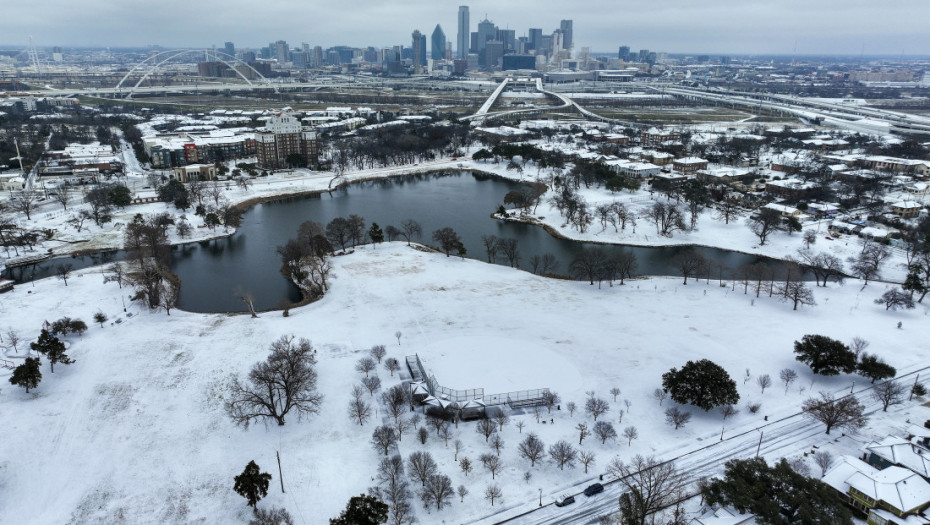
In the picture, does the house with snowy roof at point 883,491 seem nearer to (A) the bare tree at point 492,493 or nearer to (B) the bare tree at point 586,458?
(B) the bare tree at point 586,458

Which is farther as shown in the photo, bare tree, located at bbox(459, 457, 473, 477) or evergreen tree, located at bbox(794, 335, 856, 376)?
evergreen tree, located at bbox(794, 335, 856, 376)

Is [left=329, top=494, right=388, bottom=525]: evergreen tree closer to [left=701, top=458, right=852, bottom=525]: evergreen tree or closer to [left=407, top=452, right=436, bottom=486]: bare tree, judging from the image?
[left=407, top=452, right=436, bottom=486]: bare tree

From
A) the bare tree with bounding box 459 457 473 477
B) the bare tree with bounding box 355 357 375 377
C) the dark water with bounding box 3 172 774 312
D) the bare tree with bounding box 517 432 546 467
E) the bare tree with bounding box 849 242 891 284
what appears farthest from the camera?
the dark water with bounding box 3 172 774 312

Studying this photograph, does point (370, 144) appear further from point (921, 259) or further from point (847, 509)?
point (847, 509)

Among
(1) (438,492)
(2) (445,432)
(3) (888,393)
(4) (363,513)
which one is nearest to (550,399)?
(2) (445,432)

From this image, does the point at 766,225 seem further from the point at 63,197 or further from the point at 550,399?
the point at 63,197

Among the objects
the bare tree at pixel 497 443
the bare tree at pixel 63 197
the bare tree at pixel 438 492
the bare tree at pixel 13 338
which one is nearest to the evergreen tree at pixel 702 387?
the bare tree at pixel 497 443

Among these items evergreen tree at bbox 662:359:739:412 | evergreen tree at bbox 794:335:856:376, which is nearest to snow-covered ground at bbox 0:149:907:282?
evergreen tree at bbox 794:335:856:376

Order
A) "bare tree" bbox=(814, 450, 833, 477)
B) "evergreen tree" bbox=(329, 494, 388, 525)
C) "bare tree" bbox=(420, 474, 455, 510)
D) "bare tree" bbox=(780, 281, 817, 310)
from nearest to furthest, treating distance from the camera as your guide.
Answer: "evergreen tree" bbox=(329, 494, 388, 525), "bare tree" bbox=(420, 474, 455, 510), "bare tree" bbox=(814, 450, 833, 477), "bare tree" bbox=(780, 281, 817, 310)

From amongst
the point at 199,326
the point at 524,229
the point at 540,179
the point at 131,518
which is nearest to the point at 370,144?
the point at 540,179
